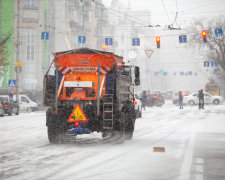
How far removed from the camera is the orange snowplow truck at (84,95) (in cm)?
1341

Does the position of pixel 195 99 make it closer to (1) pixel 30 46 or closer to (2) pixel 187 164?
(1) pixel 30 46

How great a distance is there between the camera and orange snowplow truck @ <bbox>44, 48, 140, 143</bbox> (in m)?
13.4

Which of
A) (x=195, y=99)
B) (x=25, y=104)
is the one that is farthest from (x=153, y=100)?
(x=25, y=104)

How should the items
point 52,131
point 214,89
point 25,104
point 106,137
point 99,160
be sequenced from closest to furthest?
point 99,160, point 52,131, point 106,137, point 25,104, point 214,89

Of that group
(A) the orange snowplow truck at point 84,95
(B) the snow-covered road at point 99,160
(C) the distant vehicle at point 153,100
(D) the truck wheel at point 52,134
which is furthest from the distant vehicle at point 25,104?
(D) the truck wheel at point 52,134

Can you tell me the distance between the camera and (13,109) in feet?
117

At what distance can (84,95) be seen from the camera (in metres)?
13.8

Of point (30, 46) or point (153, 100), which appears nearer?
point (153, 100)

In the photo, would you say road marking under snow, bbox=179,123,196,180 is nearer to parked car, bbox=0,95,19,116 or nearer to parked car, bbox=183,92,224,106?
parked car, bbox=0,95,19,116

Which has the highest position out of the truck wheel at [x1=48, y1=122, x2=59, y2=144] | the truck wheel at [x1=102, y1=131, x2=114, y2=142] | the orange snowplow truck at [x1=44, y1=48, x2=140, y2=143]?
the orange snowplow truck at [x1=44, y1=48, x2=140, y2=143]

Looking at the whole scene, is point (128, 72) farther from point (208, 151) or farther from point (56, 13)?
point (56, 13)

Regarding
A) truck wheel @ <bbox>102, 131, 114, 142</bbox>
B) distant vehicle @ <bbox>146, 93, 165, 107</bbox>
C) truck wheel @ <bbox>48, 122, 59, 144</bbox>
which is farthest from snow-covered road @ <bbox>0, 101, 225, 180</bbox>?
distant vehicle @ <bbox>146, 93, 165, 107</bbox>

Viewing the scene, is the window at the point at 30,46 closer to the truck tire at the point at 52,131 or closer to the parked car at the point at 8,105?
the parked car at the point at 8,105

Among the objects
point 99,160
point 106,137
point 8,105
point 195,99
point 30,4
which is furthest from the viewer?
point 30,4
